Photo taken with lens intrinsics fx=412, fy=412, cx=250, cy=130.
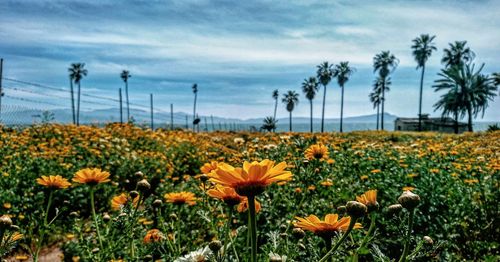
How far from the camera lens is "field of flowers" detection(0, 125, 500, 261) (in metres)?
1.24

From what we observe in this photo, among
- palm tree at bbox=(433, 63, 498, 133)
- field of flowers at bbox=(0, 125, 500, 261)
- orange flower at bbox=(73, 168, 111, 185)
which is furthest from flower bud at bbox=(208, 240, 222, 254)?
palm tree at bbox=(433, 63, 498, 133)

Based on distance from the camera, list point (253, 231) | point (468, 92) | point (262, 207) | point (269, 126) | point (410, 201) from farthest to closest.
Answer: point (468, 92) < point (269, 126) < point (262, 207) < point (410, 201) < point (253, 231)

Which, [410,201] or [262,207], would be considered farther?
[262,207]

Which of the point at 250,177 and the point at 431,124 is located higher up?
the point at 431,124

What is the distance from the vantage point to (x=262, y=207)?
404 centimetres

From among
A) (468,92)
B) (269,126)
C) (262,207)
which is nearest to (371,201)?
(262,207)

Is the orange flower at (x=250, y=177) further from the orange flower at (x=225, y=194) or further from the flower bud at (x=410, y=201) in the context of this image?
the flower bud at (x=410, y=201)

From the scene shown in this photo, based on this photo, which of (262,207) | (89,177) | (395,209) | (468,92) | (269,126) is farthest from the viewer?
(468,92)

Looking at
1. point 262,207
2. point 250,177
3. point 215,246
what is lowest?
point 262,207

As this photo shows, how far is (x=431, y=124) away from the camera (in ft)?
190

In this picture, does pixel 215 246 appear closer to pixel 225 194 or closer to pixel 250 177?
pixel 225 194

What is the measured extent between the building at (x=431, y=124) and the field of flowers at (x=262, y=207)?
173 ft

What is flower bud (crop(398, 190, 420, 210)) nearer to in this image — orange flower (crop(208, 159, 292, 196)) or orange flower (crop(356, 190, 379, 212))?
orange flower (crop(356, 190, 379, 212))

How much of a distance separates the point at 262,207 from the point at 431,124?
196 ft
